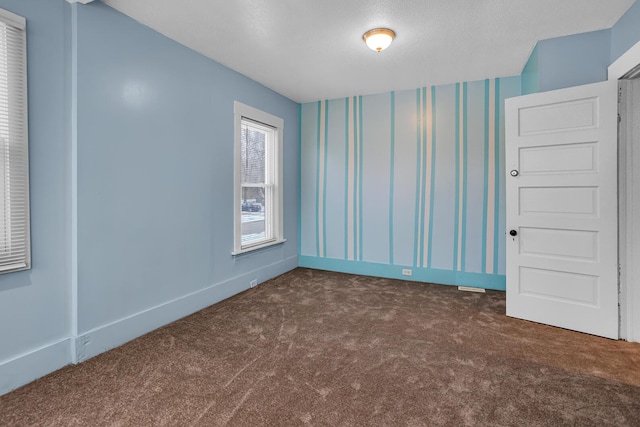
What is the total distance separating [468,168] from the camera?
13.5ft

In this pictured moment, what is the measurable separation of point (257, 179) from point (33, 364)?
9.51 ft

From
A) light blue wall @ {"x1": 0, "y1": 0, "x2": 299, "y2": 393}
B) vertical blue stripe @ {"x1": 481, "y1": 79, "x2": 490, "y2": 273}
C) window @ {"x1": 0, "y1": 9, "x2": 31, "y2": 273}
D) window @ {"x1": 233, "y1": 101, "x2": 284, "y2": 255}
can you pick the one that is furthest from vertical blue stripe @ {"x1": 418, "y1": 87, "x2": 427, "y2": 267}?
window @ {"x1": 0, "y1": 9, "x2": 31, "y2": 273}

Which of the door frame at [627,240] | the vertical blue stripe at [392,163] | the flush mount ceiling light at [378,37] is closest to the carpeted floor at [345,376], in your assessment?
the door frame at [627,240]

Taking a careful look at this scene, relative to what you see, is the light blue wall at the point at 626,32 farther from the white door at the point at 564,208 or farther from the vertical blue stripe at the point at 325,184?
the vertical blue stripe at the point at 325,184

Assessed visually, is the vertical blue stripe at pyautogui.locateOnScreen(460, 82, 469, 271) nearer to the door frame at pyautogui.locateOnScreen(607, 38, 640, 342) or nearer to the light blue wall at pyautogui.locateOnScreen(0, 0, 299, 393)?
the door frame at pyautogui.locateOnScreen(607, 38, 640, 342)

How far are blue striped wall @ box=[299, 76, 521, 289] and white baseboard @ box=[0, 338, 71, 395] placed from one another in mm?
3304

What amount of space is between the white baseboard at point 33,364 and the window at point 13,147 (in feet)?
1.92

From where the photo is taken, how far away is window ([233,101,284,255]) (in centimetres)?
379

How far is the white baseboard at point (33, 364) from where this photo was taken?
1.92 meters

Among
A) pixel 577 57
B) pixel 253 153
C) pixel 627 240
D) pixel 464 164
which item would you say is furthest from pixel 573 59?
pixel 253 153

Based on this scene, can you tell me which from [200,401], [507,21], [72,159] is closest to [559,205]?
[507,21]

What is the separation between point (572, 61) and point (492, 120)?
3.58 feet

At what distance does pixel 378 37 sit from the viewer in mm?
2771

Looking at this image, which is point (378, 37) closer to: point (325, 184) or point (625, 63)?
point (625, 63)
